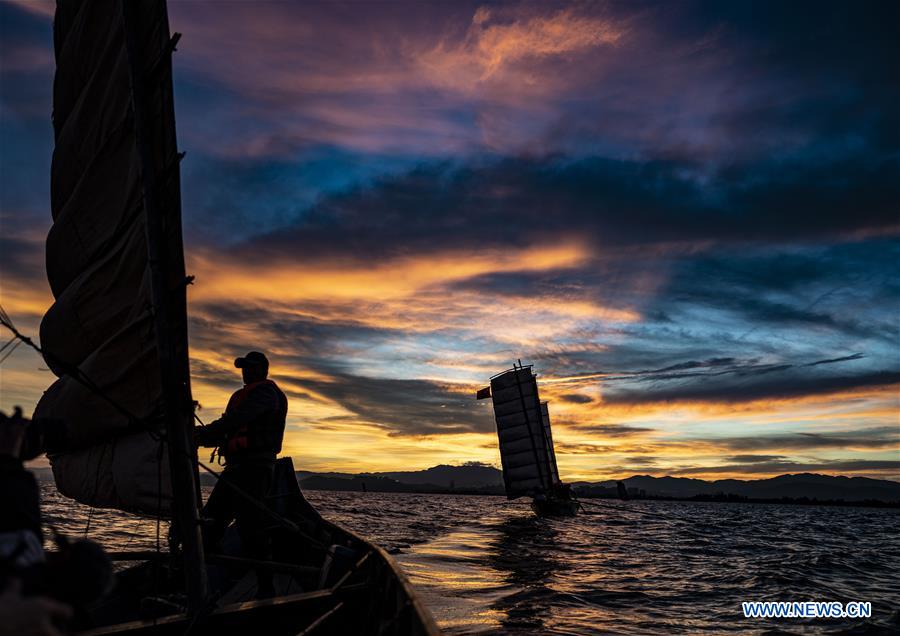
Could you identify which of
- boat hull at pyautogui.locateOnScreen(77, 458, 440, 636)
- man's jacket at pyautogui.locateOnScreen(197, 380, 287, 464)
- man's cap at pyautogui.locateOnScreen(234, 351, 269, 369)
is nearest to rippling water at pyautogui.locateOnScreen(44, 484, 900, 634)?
boat hull at pyautogui.locateOnScreen(77, 458, 440, 636)

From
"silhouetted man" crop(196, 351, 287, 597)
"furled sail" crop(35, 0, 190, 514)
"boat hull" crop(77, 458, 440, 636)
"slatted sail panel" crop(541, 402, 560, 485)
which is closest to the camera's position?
"boat hull" crop(77, 458, 440, 636)

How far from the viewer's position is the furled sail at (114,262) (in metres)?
5.74

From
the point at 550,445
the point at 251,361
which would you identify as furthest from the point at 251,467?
the point at 550,445

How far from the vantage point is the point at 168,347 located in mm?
5594

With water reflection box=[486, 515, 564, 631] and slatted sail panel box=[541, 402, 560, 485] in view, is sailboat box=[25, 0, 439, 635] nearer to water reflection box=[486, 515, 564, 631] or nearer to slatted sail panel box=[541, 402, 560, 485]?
water reflection box=[486, 515, 564, 631]

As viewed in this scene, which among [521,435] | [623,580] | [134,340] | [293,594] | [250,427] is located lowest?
[623,580]

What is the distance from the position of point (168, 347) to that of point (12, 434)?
276 cm

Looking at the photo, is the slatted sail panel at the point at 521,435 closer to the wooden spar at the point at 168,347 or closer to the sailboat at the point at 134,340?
the sailboat at the point at 134,340

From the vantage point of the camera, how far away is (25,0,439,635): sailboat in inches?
218

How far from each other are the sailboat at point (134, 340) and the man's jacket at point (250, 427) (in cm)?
61

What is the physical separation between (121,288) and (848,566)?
26.6 m

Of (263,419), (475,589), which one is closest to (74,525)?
(475,589)

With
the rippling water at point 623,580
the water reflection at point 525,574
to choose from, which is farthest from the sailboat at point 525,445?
the rippling water at point 623,580

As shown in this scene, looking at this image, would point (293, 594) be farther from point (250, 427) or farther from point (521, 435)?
point (521, 435)
